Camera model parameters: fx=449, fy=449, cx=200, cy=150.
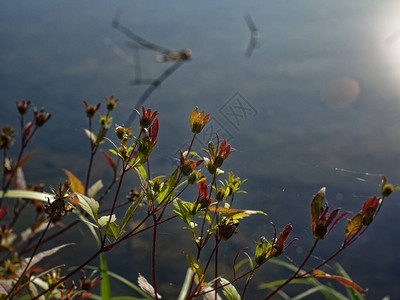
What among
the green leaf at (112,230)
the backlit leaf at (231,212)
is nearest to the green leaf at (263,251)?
the backlit leaf at (231,212)

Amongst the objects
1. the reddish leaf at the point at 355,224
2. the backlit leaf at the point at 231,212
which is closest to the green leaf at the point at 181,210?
the backlit leaf at the point at 231,212

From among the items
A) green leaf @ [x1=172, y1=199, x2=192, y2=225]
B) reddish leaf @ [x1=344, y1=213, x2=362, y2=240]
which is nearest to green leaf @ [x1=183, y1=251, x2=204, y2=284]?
green leaf @ [x1=172, y1=199, x2=192, y2=225]

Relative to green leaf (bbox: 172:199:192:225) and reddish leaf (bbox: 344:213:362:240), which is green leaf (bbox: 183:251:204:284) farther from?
reddish leaf (bbox: 344:213:362:240)

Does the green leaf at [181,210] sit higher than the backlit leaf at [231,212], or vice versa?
the backlit leaf at [231,212]

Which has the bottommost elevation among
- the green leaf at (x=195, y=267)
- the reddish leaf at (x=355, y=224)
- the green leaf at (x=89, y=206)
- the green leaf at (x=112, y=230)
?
the green leaf at (x=195, y=267)

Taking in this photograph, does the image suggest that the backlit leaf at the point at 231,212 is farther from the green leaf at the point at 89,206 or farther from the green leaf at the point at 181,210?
the green leaf at the point at 89,206

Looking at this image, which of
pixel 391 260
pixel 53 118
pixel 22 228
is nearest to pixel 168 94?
pixel 53 118

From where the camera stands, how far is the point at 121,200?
5.42 feet

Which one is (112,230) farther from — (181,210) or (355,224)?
(355,224)

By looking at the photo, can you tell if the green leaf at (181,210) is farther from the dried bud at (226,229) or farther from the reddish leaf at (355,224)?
the reddish leaf at (355,224)

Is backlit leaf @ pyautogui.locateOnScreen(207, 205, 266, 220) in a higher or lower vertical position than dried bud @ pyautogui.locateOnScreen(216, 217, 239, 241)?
higher

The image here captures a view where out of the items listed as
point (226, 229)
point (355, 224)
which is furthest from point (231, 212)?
point (355, 224)

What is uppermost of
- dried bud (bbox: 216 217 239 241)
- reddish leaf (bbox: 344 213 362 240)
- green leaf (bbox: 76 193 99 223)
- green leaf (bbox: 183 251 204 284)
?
reddish leaf (bbox: 344 213 362 240)

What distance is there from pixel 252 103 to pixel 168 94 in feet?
1.32
